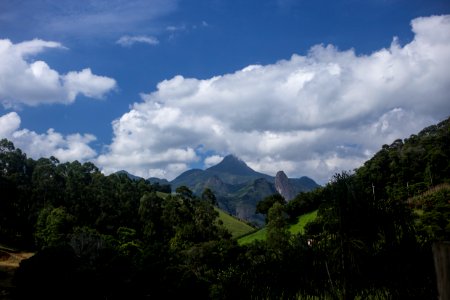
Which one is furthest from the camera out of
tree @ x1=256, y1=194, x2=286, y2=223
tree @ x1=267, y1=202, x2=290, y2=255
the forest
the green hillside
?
the green hillside

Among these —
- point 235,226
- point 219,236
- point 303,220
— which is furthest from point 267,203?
point 219,236

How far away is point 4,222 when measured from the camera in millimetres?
71250

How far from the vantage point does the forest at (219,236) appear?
1229cm

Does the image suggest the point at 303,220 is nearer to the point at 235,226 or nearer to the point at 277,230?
the point at 277,230

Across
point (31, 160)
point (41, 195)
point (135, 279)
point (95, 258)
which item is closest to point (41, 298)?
point (135, 279)

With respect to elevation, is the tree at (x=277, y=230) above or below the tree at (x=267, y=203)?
below

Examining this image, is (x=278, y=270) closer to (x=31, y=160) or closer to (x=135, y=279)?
(x=135, y=279)

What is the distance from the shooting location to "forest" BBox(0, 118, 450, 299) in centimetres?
1229

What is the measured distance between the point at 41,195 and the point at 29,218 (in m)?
8.99

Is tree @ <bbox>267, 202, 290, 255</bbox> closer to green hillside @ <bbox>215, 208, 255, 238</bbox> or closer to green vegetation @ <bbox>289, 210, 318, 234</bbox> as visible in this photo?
green vegetation @ <bbox>289, 210, 318, 234</bbox>

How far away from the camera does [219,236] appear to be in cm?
7306

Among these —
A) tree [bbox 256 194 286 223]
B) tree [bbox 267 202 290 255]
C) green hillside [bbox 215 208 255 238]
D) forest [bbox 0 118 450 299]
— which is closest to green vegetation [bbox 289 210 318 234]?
forest [bbox 0 118 450 299]

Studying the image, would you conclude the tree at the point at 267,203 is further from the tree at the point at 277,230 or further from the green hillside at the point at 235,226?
the tree at the point at 277,230

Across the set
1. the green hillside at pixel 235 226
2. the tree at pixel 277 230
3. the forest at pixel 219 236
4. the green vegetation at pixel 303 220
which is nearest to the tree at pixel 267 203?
the forest at pixel 219 236
